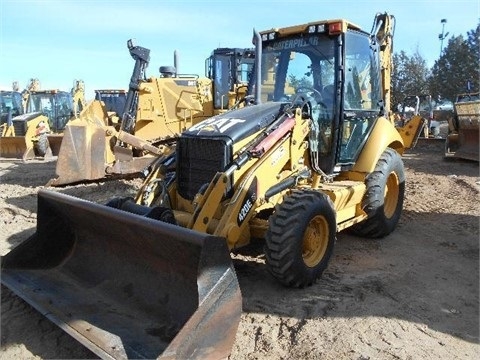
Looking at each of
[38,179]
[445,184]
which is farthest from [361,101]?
[38,179]

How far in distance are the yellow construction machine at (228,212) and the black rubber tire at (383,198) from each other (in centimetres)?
2

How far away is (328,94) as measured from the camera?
203 inches

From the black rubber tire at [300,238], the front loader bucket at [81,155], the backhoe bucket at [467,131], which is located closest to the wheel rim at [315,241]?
the black rubber tire at [300,238]

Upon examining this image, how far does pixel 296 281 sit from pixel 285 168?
3.76ft

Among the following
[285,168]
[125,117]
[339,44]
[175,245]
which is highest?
[339,44]

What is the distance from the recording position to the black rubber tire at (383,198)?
5379mm

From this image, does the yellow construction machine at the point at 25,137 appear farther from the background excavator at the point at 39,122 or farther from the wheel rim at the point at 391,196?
the wheel rim at the point at 391,196

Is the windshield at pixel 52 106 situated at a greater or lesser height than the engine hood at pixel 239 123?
greater

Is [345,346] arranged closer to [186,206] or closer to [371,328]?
[371,328]

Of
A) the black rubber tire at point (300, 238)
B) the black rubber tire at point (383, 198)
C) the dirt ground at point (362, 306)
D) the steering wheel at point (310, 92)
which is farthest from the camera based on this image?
the black rubber tire at point (383, 198)

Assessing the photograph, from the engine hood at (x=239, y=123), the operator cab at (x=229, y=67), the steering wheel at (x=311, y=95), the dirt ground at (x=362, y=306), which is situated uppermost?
the operator cab at (x=229, y=67)

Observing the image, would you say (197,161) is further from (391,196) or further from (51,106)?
(51,106)

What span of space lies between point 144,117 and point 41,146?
7087 millimetres

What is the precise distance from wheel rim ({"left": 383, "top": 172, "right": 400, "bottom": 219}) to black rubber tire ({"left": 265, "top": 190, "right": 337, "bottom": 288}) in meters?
1.92
